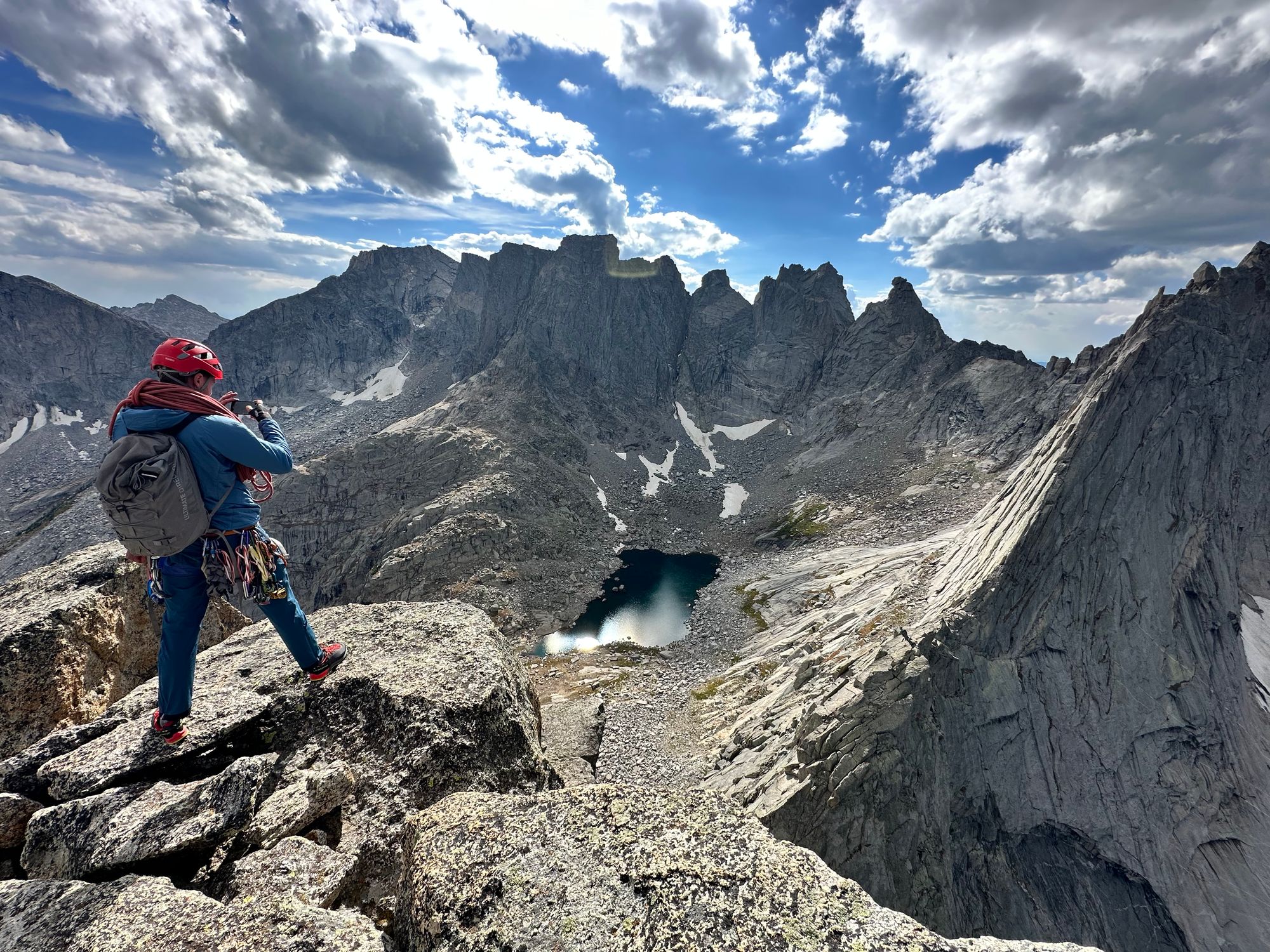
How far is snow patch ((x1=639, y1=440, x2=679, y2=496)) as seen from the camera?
372 ft

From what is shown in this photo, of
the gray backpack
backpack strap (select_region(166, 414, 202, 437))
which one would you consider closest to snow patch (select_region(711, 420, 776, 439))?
backpack strap (select_region(166, 414, 202, 437))

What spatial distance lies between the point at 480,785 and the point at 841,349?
139286mm

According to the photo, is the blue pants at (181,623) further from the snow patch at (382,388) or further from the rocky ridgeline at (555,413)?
the snow patch at (382,388)

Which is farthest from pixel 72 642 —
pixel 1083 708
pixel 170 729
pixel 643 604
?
pixel 643 604

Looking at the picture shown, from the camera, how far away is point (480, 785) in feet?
23.3

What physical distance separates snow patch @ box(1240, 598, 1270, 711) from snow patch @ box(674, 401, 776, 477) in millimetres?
86796

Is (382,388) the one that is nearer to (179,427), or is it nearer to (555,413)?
(555,413)

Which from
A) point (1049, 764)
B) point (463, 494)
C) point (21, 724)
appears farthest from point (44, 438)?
point (1049, 764)

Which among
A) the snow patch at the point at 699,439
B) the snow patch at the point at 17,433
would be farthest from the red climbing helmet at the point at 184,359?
the snow patch at the point at 17,433

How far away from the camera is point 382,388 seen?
170500mm

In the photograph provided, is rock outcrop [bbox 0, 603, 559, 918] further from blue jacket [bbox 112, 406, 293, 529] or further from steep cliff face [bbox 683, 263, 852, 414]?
steep cliff face [bbox 683, 263, 852, 414]

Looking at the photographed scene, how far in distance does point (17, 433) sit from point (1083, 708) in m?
301

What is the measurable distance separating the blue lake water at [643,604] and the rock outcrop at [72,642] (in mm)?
55413

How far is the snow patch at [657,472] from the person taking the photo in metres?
113
